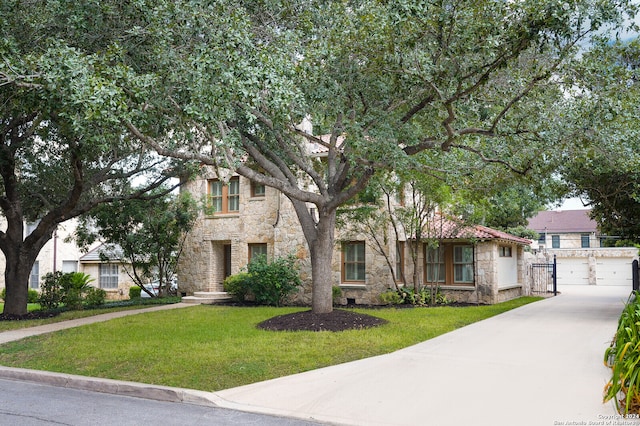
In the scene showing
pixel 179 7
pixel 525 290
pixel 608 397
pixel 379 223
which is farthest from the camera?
pixel 525 290

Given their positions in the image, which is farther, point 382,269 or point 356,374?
point 382,269

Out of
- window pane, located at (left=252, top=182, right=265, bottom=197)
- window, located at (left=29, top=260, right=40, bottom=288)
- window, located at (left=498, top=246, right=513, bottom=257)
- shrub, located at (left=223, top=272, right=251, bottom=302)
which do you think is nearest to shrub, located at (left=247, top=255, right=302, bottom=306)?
shrub, located at (left=223, top=272, right=251, bottom=302)

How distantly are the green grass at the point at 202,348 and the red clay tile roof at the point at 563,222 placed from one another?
39.8 metres

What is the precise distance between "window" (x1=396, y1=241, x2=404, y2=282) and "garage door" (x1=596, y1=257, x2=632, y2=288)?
77.8 ft

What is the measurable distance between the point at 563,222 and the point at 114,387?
5066cm

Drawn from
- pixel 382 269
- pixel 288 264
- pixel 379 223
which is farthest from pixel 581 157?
pixel 288 264

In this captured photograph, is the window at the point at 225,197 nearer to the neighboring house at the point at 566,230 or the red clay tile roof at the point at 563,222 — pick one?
the neighboring house at the point at 566,230

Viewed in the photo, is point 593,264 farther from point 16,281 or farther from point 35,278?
point 35,278

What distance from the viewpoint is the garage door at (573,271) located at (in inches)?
1489

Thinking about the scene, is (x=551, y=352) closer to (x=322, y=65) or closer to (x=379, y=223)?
(x=322, y=65)

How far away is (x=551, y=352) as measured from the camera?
9.54 meters

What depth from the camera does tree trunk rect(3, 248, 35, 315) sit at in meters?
15.7

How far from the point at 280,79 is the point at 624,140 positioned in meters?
7.07

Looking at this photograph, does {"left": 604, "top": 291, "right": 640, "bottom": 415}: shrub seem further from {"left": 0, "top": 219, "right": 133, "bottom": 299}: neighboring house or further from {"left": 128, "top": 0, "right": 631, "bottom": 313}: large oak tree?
{"left": 0, "top": 219, "right": 133, "bottom": 299}: neighboring house
